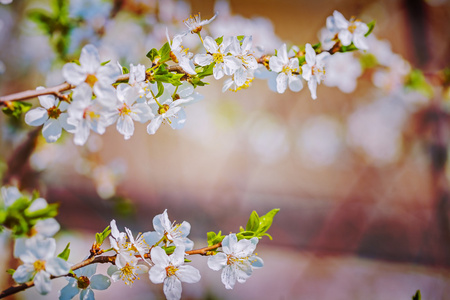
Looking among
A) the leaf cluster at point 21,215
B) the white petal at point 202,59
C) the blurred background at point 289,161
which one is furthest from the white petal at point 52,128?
the blurred background at point 289,161

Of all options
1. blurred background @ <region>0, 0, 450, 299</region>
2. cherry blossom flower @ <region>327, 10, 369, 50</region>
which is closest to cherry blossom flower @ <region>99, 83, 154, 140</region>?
cherry blossom flower @ <region>327, 10, 369, 50</region>

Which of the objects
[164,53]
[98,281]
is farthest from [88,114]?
[98,281]

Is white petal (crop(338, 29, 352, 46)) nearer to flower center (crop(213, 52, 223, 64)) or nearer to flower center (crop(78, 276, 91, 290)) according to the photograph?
flower center (crop(213, 52, 223, 64))

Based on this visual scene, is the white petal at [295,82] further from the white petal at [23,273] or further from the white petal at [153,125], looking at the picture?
the white petal at [23,273]

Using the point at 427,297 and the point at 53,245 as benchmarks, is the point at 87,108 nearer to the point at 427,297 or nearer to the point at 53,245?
the point at 53,245

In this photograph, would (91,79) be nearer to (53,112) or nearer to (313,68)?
(53,112)
